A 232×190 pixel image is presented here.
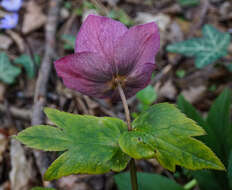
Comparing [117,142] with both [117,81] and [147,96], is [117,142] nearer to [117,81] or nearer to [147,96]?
[117,81]

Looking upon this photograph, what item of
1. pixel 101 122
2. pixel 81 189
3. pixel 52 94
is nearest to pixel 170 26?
pixel 52 94

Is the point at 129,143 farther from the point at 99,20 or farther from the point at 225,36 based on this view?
the point at 225,36

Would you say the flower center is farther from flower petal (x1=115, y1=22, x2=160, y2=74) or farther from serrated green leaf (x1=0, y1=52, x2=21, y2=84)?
serrated green leaf (x1=0, y1=52, x2=21, y2=84)

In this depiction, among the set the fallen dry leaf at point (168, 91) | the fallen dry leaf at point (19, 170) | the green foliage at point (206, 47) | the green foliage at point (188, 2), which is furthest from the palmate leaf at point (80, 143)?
the green foliage at point (188, 2)

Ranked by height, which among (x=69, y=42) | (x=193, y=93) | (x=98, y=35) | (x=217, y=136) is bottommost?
(x=193, y=93)

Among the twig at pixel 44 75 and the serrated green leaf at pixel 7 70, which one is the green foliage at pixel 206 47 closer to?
the twig at pixel 44 75

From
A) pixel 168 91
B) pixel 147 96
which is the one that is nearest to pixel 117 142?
pixel 147 96
